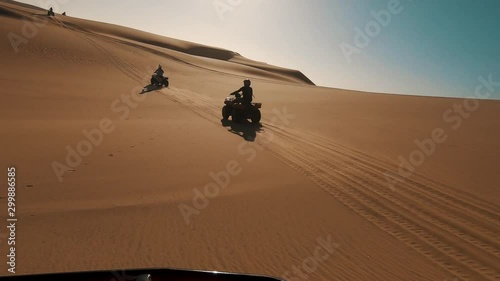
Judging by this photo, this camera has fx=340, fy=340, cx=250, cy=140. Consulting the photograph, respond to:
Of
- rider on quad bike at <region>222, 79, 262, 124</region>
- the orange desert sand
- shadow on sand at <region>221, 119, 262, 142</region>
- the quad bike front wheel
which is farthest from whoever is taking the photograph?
the quad bike front wheel

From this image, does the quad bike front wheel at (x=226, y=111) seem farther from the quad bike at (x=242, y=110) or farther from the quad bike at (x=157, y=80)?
the quad bike at (x=157, y=80)

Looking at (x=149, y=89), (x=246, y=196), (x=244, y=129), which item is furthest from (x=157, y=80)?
(x=246, y=196)

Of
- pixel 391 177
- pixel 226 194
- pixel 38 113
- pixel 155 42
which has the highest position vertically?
pixel 155 42

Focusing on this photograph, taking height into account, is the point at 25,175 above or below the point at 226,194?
below

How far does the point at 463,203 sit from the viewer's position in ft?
18.3

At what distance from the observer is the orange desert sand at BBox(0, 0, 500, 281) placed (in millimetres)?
3578

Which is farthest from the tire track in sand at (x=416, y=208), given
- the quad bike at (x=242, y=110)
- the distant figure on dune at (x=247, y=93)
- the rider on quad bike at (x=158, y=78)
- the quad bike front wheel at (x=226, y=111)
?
the rider on quad bike at (x=158, y=78)

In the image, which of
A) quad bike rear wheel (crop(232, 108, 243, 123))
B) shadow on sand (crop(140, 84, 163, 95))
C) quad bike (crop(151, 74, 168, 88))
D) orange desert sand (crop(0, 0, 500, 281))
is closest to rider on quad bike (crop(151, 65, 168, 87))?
quad bike (crop(151, 74, 168, 88))

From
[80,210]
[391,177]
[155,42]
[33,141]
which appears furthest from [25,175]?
[155,42]

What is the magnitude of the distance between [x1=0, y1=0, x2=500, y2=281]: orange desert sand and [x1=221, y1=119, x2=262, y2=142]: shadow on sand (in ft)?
0.22

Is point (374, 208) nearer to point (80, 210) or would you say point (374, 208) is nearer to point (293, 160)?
point (293, 160)

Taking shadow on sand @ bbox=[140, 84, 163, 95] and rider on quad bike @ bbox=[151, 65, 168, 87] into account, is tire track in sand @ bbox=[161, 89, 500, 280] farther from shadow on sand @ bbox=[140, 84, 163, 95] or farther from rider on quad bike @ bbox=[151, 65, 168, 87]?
rider on quad bike @ bbox=[151, 65, 168, 87]

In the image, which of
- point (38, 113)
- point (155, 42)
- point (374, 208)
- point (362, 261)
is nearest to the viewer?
point (362, 261)

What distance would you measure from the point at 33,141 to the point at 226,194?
15.7 ft
